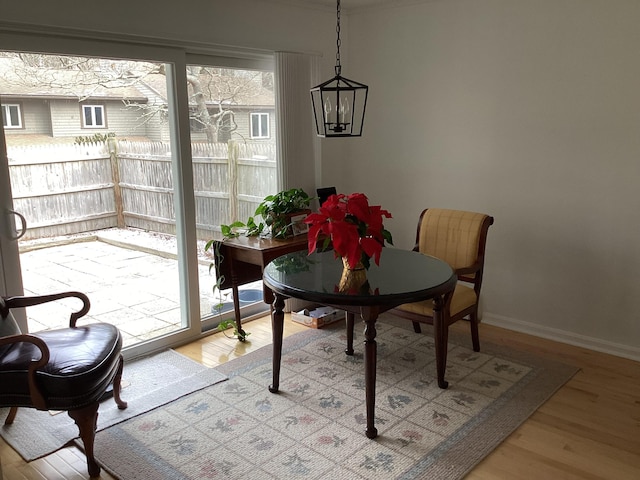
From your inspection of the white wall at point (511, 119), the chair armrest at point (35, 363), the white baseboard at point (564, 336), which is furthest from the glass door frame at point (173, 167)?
the white baseboard at point (564, 336)

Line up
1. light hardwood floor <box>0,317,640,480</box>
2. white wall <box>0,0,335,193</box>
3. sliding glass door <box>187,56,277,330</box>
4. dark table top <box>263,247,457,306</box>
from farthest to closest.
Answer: sliding glass door <box>187,56,277,330</box>
white wall <box>0,0,335,193</box>
dark table top <box>263,247,457,306</box>
light hardwood floor <box>0,317,640,480</box>

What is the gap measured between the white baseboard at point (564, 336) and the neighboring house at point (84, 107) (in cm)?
243

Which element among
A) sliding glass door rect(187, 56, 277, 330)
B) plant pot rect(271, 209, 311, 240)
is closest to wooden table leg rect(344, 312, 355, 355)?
plant pot rect(271, 209, 311, 240)

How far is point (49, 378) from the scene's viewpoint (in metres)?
2.29

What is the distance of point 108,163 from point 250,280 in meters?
1.26

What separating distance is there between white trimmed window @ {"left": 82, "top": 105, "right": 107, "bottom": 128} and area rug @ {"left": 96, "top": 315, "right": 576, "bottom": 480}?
1.68m

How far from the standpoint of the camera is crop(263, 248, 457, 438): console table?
2.58m

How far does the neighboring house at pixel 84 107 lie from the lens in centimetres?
293

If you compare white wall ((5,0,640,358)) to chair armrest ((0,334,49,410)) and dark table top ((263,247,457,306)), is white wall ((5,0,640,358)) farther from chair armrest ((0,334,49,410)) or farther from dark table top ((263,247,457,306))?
chair armrest ((0,334,49,410))

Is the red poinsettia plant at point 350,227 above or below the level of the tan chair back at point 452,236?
above

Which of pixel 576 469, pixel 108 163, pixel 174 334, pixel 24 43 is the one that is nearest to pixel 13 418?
pixel 174 334

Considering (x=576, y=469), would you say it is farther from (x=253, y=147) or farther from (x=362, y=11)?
(x=362, y=11)

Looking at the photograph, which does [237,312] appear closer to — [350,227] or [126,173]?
[126,173]

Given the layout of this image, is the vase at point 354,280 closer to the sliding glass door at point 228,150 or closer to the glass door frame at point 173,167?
the glass door frame at point 173,167
